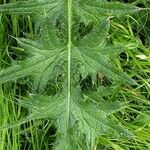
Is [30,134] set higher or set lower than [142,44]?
lower

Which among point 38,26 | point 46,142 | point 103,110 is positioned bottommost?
point 46,142

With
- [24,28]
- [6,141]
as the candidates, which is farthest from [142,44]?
[6,141]

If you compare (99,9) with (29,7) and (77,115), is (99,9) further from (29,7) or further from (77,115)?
(77,115)

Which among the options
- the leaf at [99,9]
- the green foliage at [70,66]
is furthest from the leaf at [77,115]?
the leaf at [99,9]

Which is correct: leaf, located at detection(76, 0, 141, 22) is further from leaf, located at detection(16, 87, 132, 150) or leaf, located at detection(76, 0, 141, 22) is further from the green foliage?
leaf, located at detection(16, 87, 132, 150)

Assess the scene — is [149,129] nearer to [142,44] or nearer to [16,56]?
[142,44]

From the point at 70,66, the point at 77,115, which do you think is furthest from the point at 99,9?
the point at 77,115

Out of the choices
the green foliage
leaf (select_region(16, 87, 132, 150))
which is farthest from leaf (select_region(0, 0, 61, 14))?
leaf (select_region(16, 87, 132, 150))

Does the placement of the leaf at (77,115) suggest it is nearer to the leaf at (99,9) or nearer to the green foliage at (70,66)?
the green foliage at (70,66)
